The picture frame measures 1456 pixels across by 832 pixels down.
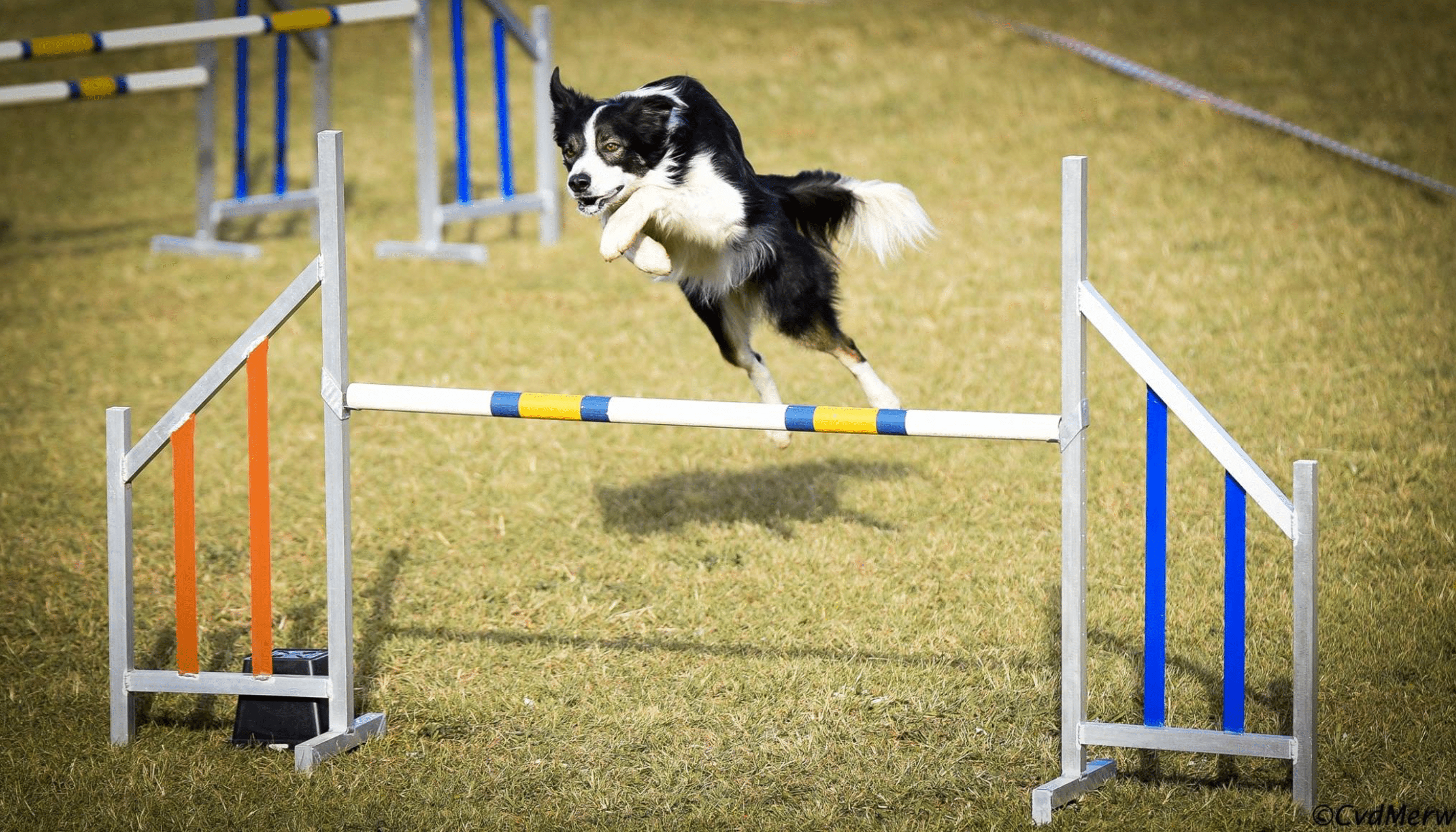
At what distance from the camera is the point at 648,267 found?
12.5 feet

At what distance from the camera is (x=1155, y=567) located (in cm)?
330

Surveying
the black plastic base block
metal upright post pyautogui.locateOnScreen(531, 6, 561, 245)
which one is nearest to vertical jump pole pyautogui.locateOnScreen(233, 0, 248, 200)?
metal upright post pyautogui.locateOnScreen(531, 6, 561, 245)

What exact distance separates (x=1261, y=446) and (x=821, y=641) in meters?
2.46

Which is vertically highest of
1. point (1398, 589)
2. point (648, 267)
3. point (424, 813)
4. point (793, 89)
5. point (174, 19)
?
point (174, 19)

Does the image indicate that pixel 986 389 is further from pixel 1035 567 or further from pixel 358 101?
pixel 358 101

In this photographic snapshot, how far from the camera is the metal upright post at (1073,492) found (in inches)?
126

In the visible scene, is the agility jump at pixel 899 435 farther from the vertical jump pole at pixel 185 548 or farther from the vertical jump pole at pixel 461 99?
the vertical jump pole at pixel 461 99

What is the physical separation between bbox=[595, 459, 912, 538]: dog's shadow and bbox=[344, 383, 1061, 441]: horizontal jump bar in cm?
173

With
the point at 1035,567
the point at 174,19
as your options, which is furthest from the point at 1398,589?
the point at 174,19

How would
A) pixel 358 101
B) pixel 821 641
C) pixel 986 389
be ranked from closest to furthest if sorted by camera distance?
pixel 821 641 → pixel 986 389 → pixel 358 101

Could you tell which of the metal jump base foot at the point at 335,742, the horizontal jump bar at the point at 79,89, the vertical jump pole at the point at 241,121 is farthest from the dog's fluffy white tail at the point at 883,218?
the vertical jump pole at the point at 241,121

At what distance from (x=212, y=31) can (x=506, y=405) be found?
5357 mm

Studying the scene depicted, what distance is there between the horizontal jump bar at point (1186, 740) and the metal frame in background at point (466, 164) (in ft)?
21.9

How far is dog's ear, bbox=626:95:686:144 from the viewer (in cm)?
391
